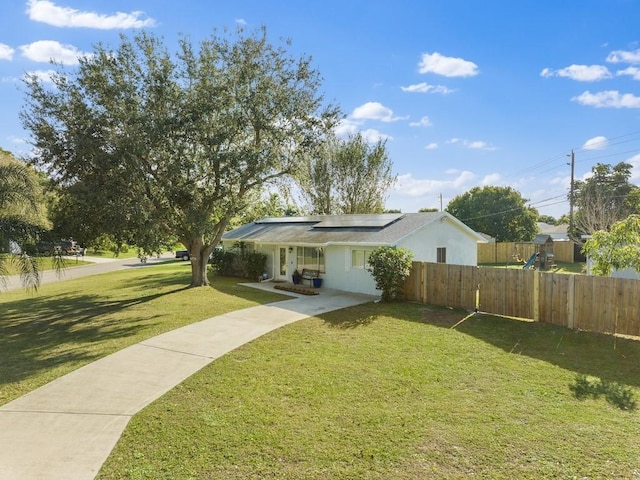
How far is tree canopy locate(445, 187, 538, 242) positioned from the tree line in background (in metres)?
36.3

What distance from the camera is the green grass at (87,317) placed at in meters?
8.48

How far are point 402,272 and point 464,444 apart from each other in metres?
9.63

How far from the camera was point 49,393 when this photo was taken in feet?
22.3

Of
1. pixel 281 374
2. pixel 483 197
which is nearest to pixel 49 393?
pixel 281 374

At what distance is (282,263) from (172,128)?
9819mm

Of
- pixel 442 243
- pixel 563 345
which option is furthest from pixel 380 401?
pixel 442 243

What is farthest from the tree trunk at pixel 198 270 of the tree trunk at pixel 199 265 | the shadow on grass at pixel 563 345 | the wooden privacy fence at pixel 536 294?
the shadow on grass at pixel 563 345

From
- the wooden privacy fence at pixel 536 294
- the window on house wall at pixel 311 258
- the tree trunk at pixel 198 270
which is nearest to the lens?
the wooden privacy fence at pixel 536 294

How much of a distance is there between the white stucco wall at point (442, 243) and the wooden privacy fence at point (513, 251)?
1669cm

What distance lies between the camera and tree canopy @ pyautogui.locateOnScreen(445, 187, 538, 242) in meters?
47.9

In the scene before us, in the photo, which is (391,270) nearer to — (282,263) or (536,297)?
(536,297)

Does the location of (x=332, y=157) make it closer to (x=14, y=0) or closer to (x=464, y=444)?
(x=14, y=0)

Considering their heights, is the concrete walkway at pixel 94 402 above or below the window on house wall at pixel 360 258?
below

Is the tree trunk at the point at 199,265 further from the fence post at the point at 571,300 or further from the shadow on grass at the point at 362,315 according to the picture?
the fence post at the point at 571,300
